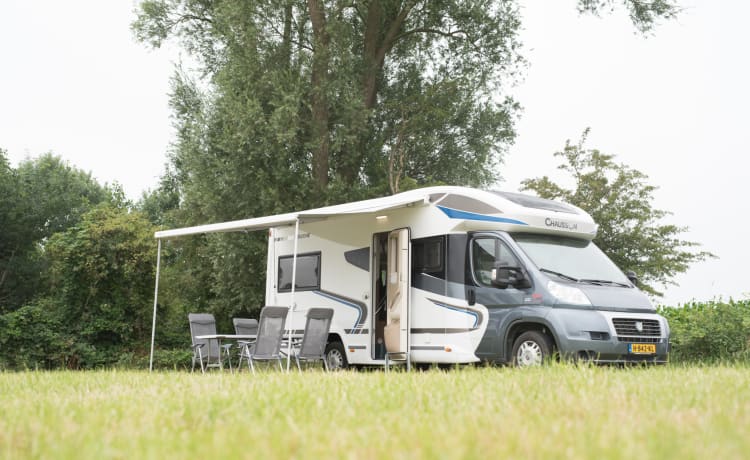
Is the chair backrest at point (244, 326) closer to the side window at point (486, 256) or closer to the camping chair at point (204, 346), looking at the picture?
the camping chair at point (204, 346)

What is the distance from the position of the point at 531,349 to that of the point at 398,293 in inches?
97.5

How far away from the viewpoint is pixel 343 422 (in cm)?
445

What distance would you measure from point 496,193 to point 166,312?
13.0 m

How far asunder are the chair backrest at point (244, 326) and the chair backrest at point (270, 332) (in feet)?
10.1

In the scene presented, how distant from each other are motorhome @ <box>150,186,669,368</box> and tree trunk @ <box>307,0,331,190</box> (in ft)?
17.6

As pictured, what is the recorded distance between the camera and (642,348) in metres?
9.91

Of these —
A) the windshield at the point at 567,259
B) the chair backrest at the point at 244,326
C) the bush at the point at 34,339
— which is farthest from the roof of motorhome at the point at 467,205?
the bush at the point at 34,339

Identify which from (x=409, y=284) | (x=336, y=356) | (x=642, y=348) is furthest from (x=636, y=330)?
(x=336, y=356)

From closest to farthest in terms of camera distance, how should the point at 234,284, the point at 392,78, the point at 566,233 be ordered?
the point at 566,233
the point at 234,284
the point at 392,78

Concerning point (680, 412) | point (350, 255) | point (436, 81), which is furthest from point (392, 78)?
point (680, 412)

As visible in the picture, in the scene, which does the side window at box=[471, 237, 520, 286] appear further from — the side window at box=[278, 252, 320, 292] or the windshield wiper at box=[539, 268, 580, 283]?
the side window at box=[278, 252, 320, 292]


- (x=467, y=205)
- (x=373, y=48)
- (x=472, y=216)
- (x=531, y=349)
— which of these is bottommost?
(x=531, y=349)

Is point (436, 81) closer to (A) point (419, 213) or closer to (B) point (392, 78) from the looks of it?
(B) point (392, 78)

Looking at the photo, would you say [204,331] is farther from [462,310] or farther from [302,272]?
[462,310]
